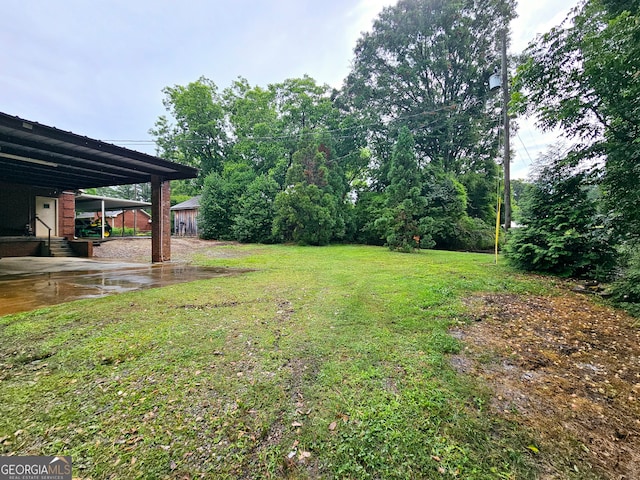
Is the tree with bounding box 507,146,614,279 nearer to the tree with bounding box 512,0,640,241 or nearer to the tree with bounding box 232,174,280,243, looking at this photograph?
the tree with bounding box 512,0,640,241

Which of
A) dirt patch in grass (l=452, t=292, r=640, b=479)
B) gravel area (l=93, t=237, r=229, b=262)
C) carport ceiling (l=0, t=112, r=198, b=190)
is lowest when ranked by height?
dirt patch in grass (l=452, t=292, r=640, b=479)

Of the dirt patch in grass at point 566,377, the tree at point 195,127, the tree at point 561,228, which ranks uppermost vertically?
the tree at point 195,127

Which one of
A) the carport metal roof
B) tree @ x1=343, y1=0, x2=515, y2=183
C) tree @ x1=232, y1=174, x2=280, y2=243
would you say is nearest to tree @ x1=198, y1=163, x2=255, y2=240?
tree @ x1=232, y1=174, x2=280, y2=243

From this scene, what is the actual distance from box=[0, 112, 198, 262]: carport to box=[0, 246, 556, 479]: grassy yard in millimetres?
4718

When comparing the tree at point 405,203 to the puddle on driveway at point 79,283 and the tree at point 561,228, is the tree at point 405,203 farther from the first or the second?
the puddle on driveway at point 79,283

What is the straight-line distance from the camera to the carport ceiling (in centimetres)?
584

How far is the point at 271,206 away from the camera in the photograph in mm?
18609

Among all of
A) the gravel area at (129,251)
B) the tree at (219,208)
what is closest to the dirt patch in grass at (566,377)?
the gravel area at (129,251)

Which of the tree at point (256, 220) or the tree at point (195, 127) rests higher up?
the tree at point (195, 127)

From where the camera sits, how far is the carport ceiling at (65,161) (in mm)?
5843

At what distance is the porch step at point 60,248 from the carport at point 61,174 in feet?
3.50

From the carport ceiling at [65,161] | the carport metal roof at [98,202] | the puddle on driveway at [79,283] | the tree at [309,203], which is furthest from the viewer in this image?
the tree at [309,203]

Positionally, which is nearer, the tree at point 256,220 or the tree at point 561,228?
the tree at point 561,228

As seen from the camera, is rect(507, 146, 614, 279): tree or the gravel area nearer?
rect(507, 146, 614, 279): tree
